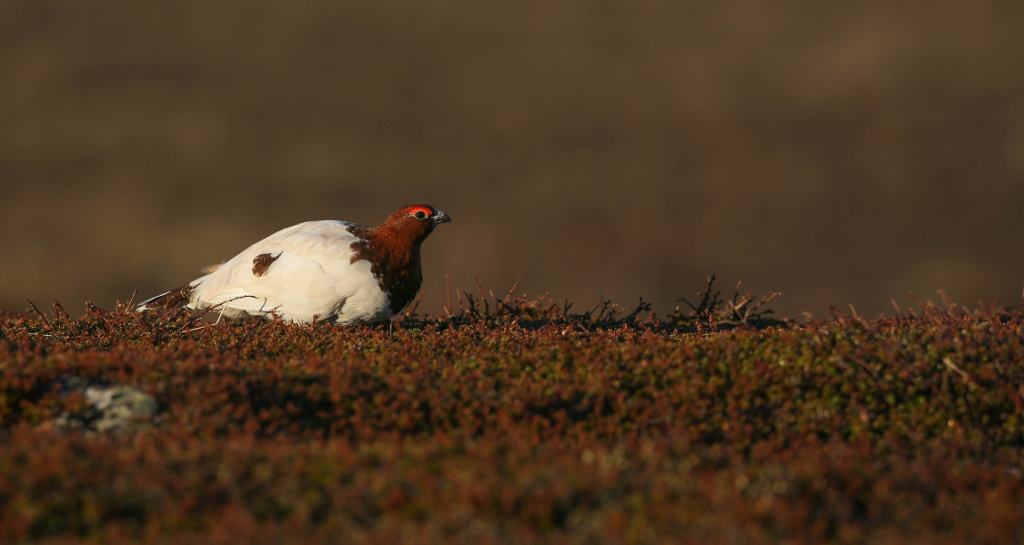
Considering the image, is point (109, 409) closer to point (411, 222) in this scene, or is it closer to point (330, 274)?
point (330, 274)

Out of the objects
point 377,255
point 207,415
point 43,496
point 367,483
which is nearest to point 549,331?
point 377,255

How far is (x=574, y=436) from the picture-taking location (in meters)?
5.34

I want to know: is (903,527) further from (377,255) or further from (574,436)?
(377,255)

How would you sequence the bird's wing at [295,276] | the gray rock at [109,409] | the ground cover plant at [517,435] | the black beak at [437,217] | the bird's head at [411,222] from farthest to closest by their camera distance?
the black beak at [437,217] → the bird's head at [411,222] → the bird's wing at [295,276] → the gray rock at [109,409] → the ground cover plant at [517,435]

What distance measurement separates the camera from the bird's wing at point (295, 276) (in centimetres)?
831

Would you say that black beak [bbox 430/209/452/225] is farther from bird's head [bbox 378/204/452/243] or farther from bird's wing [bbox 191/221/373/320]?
bird's wing [bbox 191/221/373/320]

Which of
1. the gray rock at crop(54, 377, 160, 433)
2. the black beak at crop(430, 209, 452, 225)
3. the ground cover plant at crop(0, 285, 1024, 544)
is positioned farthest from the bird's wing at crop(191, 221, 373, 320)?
the gray rock at crop(54, 377, 160, 433)

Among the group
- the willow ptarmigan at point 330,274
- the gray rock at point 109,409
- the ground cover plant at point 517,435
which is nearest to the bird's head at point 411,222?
the willow ptarmigan at point 330,274

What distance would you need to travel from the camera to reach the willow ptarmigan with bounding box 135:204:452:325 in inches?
328

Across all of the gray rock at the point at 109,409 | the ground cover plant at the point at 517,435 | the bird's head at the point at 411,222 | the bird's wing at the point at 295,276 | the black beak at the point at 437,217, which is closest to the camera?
the ground cover plant at the point at 517,435

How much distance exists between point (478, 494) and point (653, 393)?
265 centimetres

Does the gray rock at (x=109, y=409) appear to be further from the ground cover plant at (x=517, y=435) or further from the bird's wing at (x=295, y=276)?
the bird's wing at (x=295, y=276)

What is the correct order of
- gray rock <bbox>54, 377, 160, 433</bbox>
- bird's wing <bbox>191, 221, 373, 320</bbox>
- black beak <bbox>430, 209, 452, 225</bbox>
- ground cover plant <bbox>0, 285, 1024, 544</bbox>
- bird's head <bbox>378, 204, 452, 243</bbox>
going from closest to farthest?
ground cover plant <bbox>0, 285, 1024, 544</bbox> < gray rock <bbox>54, 377, 160, 433</bbox> < bird's wing <bbox>191, 221, 373, 320</bbox> < bird's head <bbox>378, 204, 452, 243</bbox> < black beak <bbox>430, 209, 452, 225</bbox>

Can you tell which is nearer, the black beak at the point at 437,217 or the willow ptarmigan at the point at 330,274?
the willow ptarmigan at the point at 330,274
